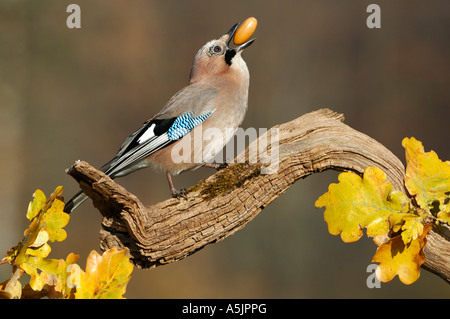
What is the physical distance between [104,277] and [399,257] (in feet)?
1.94

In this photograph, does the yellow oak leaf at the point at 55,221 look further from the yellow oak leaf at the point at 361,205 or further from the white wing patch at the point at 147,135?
the white wing patch at the point at 147,135

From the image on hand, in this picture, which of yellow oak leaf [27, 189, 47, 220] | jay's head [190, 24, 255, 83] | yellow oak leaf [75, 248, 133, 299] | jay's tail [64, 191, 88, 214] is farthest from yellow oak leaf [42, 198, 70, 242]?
jay's head [190, 24, 255, 83]

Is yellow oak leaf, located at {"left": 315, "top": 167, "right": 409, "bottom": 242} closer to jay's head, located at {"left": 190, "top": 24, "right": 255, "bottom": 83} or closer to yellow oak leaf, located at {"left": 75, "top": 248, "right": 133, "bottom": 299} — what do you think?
yellow oak leaf, located at {"left": 75, "top": 248, "right": 133, "bottom": 299}

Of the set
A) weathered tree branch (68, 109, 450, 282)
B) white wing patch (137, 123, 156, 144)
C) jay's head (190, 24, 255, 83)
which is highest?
jay's head (190, 24, 255, 83)

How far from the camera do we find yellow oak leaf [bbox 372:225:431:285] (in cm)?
103

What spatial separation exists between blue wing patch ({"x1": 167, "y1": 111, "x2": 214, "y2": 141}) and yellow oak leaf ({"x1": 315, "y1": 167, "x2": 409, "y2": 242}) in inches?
29.5

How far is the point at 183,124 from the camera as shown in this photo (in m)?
1.71

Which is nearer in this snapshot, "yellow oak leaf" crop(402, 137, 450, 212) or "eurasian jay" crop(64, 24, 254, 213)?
"yellow oak leaf" crop(402, 137, 450, 212)

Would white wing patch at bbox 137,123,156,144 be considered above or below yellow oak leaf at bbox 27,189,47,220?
above

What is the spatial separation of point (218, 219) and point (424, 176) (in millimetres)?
599

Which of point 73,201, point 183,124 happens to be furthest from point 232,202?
point 73,201

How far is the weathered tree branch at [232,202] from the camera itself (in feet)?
4.70

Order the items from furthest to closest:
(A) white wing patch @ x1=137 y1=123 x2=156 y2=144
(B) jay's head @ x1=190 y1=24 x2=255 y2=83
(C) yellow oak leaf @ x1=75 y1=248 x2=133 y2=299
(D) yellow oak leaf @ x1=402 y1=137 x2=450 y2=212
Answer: (B) jay's head @ x1=190 y1=24 x2=255 y2=83 < (A) white wing patch @ x1=137 y1=123 x2=156 y2=144 < (D) yellow oak leaf @ x1=402 y1=137 x2=450 y2=212 < (C) yellow oak leaf @ x1=75 y1=248 x2=133 y2=299

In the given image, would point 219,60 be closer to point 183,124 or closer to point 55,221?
point 183,124
